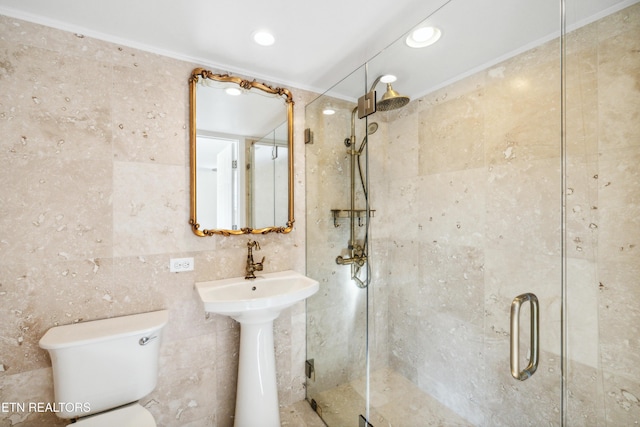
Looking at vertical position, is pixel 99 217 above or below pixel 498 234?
above

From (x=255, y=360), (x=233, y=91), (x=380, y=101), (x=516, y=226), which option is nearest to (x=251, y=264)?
(x=255, y=360)

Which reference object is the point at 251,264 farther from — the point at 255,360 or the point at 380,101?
the point at 380,101

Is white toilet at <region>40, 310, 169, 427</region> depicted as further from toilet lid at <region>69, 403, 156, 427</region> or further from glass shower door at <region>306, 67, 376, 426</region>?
glass shower door at <region>306, 67, 376, 426</region>

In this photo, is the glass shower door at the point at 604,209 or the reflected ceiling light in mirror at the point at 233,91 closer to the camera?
the glass shower door at the point at 604,209

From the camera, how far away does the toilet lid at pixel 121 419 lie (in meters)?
1.16

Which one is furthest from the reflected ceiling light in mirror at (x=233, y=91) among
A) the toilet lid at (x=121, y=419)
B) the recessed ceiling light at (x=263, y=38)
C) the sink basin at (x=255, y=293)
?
the toilet lid at (x=121, y=419)

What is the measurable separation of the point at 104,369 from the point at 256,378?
75cm

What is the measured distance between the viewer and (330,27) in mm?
1393

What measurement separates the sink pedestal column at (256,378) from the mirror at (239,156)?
0.62 metres

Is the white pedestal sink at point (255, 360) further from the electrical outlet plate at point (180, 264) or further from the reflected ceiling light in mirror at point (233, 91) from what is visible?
the reflected ceiling light in mirror at point (233, 91)

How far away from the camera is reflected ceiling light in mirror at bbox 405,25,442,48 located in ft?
4.32

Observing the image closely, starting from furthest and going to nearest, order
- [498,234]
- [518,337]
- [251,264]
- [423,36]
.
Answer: [251,264]
[498,234]
[423,36]
[518,337]

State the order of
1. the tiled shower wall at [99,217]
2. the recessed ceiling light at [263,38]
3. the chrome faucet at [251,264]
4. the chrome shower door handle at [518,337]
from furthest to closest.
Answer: the chrome faucet at [251,264], the recessed ceiling light at [263,38], the tiled shower wall at [99,217], the chrome shower door handle at [518,337]

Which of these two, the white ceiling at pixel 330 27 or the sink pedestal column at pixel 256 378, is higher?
the white ceiling at pixel 330 27
